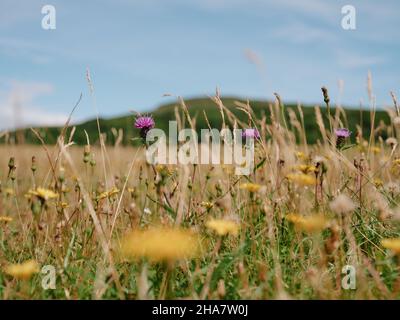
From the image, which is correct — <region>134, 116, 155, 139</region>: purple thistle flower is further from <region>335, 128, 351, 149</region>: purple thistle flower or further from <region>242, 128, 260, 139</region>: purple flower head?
<region>335, 128, 351, 149</region>: purple thistle flower

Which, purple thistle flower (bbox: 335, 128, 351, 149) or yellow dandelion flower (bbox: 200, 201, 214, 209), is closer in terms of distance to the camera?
yellow dandelion flower (bbox: 200, 201, 214, 209)

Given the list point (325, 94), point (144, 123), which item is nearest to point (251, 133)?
point (325, 94)

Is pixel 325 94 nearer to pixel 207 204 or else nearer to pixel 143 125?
pixel 207 204

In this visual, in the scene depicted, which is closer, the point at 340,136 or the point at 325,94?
the point at 325,94

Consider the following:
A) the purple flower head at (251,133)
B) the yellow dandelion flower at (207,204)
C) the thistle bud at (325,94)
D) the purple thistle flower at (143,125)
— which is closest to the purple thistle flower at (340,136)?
the thistle bud at (325,94)

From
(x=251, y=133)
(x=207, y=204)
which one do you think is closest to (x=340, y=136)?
(x=251, y=133)

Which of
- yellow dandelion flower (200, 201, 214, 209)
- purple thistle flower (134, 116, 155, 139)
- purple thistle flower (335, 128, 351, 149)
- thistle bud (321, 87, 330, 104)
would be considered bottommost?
yellow dandelion flower (200, 201, 214, 209)

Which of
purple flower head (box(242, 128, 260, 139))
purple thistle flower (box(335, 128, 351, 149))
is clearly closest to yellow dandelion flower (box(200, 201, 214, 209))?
purple flower head (box(242, 128, 260, 139))

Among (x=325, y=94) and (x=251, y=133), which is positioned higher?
(x=325, y=94)

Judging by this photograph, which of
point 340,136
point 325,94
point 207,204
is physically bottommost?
point 207,204

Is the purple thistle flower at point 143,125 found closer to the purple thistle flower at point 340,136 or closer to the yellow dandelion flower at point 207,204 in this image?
the yellow dandelion flower at point 207,204

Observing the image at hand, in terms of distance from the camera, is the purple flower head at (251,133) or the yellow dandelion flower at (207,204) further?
the purple flower head at (251,133)

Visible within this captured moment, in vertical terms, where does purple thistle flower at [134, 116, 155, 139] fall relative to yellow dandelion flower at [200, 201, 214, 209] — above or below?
above
